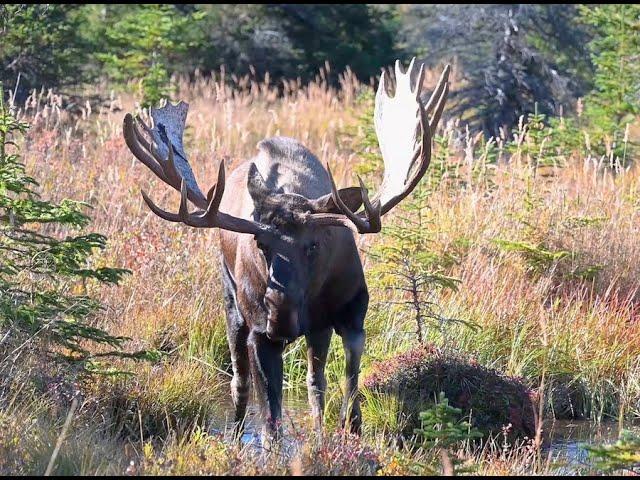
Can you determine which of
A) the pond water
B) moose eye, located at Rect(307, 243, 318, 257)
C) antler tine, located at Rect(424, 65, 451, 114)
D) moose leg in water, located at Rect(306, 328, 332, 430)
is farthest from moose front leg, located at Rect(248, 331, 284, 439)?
antler tine, located at Rect(424, 65, 451, 114)

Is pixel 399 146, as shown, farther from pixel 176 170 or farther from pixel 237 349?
pixel 237 349

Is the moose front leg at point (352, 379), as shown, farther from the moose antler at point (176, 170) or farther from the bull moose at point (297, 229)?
the moose antler at point (176, 170)

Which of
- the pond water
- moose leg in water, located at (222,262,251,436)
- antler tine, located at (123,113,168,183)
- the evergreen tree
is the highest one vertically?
antler tine, located at (123,113,168,183)

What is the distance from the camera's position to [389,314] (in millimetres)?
9367

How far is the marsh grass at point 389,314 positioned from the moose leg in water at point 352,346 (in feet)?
0.93

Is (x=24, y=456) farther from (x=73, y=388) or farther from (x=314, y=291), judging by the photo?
(x=314, y=291)

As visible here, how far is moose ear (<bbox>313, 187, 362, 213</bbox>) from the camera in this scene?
6.87 metres

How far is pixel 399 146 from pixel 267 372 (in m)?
1.62

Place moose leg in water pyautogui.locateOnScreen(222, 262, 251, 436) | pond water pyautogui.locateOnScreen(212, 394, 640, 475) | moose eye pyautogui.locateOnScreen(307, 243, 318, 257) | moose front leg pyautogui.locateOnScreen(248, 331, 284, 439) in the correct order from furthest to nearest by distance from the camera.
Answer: moose leg in water pyautogui.locateOnScreen(222, 262, 251, 436) → pond water pyautogui.locateOnScreen(212, 394, 640, 475) → moose front leg pyautogui.locateOnScreen(248, 331, 284, 439) → moose eye pyautogui.locateOnScreen(307, 243, 318, 257)

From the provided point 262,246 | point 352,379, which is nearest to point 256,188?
point 262,246

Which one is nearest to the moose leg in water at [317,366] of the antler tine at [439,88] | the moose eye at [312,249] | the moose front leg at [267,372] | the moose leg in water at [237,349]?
the moose front leg at [267,372]

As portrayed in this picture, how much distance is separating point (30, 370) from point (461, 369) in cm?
282

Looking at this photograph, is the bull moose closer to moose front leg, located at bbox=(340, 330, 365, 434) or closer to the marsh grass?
moose front leg, located at bbox=(340, 330, 365, 434)

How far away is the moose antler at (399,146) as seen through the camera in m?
6.80
